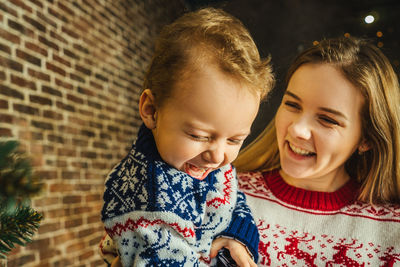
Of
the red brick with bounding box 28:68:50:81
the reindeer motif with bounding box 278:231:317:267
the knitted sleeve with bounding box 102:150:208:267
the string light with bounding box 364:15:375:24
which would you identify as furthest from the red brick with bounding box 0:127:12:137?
the string light with bounding box 364:15:375:24

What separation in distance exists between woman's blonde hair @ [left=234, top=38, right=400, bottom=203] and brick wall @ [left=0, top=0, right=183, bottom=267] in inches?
70.6

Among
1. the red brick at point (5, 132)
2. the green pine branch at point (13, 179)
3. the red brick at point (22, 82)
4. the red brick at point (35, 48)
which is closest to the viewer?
the green pine branch at point (13, 179)

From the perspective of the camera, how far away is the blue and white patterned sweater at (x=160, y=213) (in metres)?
0.87

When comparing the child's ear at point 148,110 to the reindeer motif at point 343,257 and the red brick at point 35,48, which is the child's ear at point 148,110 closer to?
the reindeer motif at point 343,257

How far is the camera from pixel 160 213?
864mm

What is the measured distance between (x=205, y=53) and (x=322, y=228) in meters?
0.91

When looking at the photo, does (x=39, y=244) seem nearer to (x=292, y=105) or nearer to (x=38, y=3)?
(x=38, y=3)

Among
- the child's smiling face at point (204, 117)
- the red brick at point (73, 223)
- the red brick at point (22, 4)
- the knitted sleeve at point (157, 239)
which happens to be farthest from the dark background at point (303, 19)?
the knitted sleeve at point (157, 239)

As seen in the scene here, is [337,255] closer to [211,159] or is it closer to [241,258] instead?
[241,258]

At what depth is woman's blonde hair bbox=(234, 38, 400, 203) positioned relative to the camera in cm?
127

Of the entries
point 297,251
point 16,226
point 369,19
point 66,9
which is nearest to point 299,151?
point 297,251

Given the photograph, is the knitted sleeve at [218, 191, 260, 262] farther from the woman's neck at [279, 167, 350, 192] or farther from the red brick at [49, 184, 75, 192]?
the red brick at [49, 184, 75, 192]

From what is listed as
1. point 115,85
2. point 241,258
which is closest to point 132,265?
point 241,258

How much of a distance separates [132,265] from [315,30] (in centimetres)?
418
